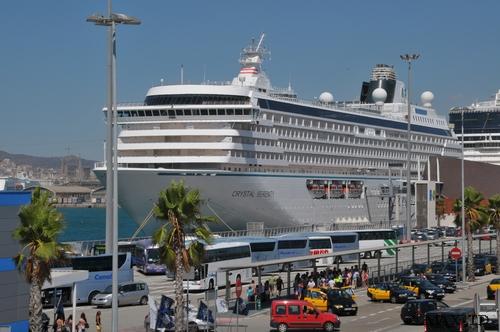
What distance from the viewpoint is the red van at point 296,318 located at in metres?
30.9

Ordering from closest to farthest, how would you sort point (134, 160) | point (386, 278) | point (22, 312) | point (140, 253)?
1. point (22, 312)
2. point (386, 278)
3. point (140, 253)
4. point (134, 160)

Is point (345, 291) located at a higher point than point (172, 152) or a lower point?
lower

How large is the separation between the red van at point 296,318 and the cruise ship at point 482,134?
3695 inches

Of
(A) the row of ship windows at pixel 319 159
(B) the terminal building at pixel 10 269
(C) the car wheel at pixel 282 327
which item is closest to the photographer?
(B) the terminal building at pixel 10 269

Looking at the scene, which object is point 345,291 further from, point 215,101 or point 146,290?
point 215,101

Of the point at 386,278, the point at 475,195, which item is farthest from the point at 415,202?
the point at 386,278

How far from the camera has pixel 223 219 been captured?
2640 inches

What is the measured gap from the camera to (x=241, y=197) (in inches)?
2635

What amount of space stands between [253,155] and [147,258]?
69.4 ft

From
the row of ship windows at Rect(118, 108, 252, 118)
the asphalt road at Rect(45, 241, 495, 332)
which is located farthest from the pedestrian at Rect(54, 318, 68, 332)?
the row of ship windows at Rect(118, 108, 252, 118)

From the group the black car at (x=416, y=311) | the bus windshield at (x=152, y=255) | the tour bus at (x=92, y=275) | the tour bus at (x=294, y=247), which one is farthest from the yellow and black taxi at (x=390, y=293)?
the bus windshield at (x=152, y=255)

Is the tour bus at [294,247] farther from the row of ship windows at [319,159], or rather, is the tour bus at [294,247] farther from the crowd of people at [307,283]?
the row of ship windows at [319,159]

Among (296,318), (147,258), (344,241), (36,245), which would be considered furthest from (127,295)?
(344,241)

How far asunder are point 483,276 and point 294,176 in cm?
2298
